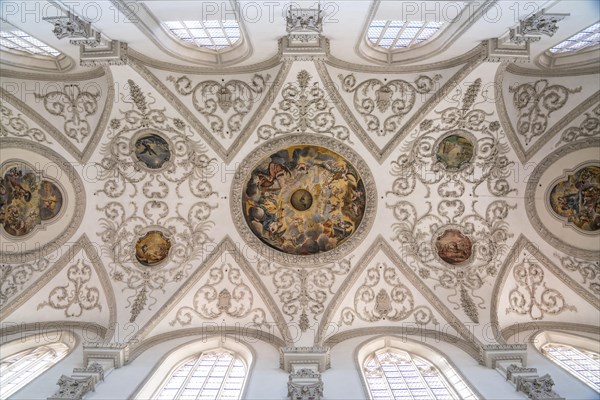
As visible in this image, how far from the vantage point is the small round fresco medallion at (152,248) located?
1393 centimetres

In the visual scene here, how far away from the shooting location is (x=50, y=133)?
43.9 feet

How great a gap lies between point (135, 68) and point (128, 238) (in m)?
5.24

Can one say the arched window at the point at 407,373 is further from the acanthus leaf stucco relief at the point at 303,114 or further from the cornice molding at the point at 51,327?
the cornice molding at the point at 51,327

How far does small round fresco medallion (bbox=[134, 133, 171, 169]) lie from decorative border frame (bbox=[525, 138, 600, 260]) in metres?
11.2

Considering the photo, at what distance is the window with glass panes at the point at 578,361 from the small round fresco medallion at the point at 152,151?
1253 centimetres

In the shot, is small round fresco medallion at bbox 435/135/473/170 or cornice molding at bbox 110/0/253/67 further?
small round fresco medallion at bbox 435/135/473/170

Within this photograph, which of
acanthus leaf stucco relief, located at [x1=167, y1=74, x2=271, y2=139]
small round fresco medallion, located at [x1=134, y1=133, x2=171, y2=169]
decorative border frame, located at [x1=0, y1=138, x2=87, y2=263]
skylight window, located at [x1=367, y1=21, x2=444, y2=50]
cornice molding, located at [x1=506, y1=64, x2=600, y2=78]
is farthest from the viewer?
small round fresco medallion, located at [x1=134, y1=133, x2=171, y2=169]

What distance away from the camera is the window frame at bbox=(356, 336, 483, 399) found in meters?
10.7

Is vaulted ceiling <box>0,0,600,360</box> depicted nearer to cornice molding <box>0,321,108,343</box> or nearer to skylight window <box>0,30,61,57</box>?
cornice molding <box>0,321,108,343</box>

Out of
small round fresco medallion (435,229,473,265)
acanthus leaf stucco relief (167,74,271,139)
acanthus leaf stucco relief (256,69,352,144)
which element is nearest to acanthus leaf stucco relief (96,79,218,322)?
acanthus leaf stucco relief (167,74,271,139)

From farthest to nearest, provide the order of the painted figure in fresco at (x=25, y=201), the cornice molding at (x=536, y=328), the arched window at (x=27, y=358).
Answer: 1. the painted figure in fresco at (x=25, y=201)
2. the cornice molding at (x=536, y=328)
3. the arched window at (x=27, y=358)

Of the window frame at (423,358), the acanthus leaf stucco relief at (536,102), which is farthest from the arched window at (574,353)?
the acanthus leaf stucco relief at (536,102)

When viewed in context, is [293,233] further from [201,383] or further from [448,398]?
[448,398]

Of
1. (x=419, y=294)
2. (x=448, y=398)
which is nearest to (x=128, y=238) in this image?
(x=419, y=294)
